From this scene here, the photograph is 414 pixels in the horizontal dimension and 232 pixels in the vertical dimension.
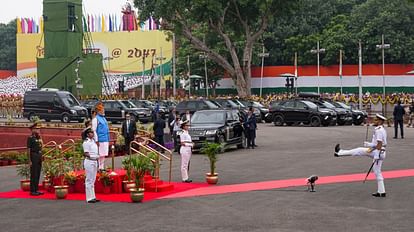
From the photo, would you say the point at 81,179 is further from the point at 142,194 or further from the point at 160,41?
the point at 160,41

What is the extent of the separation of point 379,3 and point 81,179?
67806 mm

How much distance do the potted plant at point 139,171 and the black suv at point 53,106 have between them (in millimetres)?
30859

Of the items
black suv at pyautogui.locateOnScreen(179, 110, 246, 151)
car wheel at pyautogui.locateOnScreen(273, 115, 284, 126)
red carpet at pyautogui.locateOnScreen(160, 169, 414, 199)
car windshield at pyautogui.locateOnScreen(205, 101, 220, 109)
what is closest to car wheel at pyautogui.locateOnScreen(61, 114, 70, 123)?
car windshield at pyautogui.locateOnScreen(205, 101, 220, 109)

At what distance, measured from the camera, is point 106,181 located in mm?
15945

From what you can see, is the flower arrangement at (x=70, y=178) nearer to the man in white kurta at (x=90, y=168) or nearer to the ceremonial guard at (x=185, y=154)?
the man in white kurta at (x=90, y=168)

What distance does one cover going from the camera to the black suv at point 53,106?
46.1 m

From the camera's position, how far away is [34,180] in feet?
53.2

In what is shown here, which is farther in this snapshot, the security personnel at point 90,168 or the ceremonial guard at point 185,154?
the ceremonial guard at point 185,154

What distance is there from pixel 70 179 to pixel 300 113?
90.8ft

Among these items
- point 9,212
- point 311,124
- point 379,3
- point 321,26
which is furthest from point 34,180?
point 321,26

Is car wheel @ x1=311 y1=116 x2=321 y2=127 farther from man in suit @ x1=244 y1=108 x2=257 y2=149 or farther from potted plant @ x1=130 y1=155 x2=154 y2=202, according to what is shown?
potted plant @ x1=130 y1=155 x2=154 y2=202

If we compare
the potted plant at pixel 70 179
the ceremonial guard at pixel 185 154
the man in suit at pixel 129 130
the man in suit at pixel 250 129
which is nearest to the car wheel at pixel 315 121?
the man in suit at pixel 250 129

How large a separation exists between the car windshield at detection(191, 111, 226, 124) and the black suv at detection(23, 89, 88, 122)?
19416 millimetres

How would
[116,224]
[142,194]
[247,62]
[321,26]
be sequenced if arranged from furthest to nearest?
[321,26] → [247,62] → [142,194] → [116,224]
